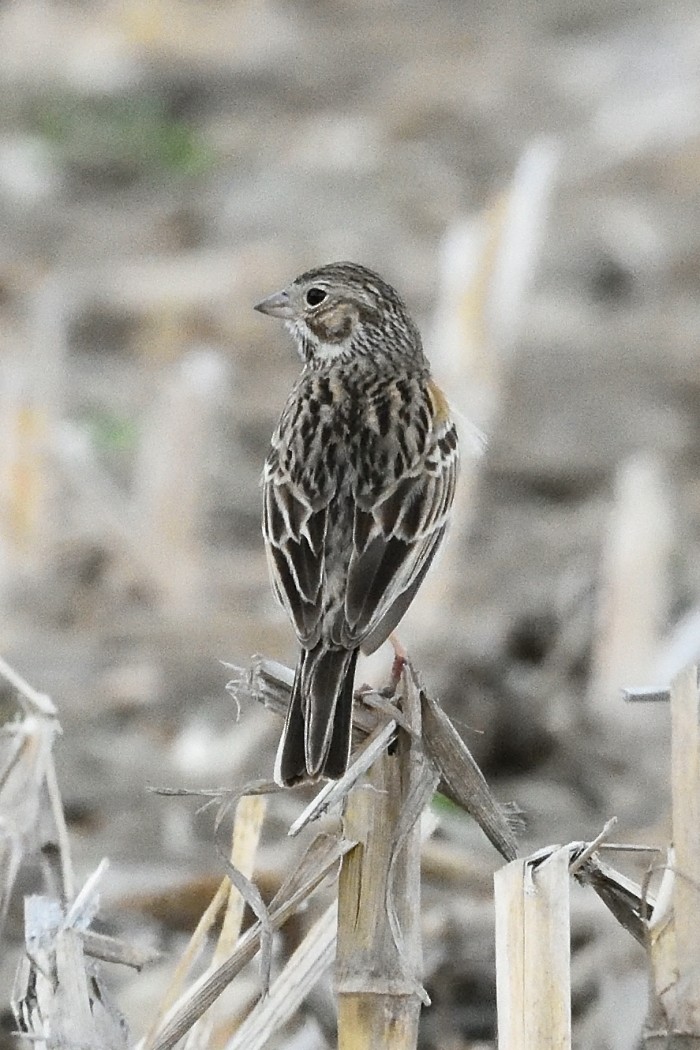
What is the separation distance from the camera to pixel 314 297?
5.81 meters

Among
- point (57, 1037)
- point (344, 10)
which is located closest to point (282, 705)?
point (57, 1037)

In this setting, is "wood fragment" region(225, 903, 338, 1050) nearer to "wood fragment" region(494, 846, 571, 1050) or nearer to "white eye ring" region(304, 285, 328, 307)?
"wood fragment" region(494, 846, 571, 1050)

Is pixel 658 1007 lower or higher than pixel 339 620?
lower

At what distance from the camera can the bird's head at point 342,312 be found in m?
5.79

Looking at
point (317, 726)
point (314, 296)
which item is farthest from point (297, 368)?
point (317, 726)

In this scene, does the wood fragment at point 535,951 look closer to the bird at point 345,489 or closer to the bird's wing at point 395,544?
the bird at point 345,489

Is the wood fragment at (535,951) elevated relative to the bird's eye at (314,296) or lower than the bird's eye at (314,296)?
lower

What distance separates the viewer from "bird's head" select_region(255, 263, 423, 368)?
5.79 metres

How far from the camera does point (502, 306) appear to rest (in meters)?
7.66

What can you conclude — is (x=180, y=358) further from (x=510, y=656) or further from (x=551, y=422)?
(x=510, y=656)

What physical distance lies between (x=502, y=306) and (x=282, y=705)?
3.69 m

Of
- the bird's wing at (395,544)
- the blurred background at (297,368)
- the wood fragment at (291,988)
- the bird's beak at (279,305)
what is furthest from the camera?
the blurred background at (297,368)

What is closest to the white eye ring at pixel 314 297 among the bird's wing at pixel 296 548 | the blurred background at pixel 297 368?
the blurred background at pixel 297 368

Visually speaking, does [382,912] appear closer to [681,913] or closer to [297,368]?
[681,913]
